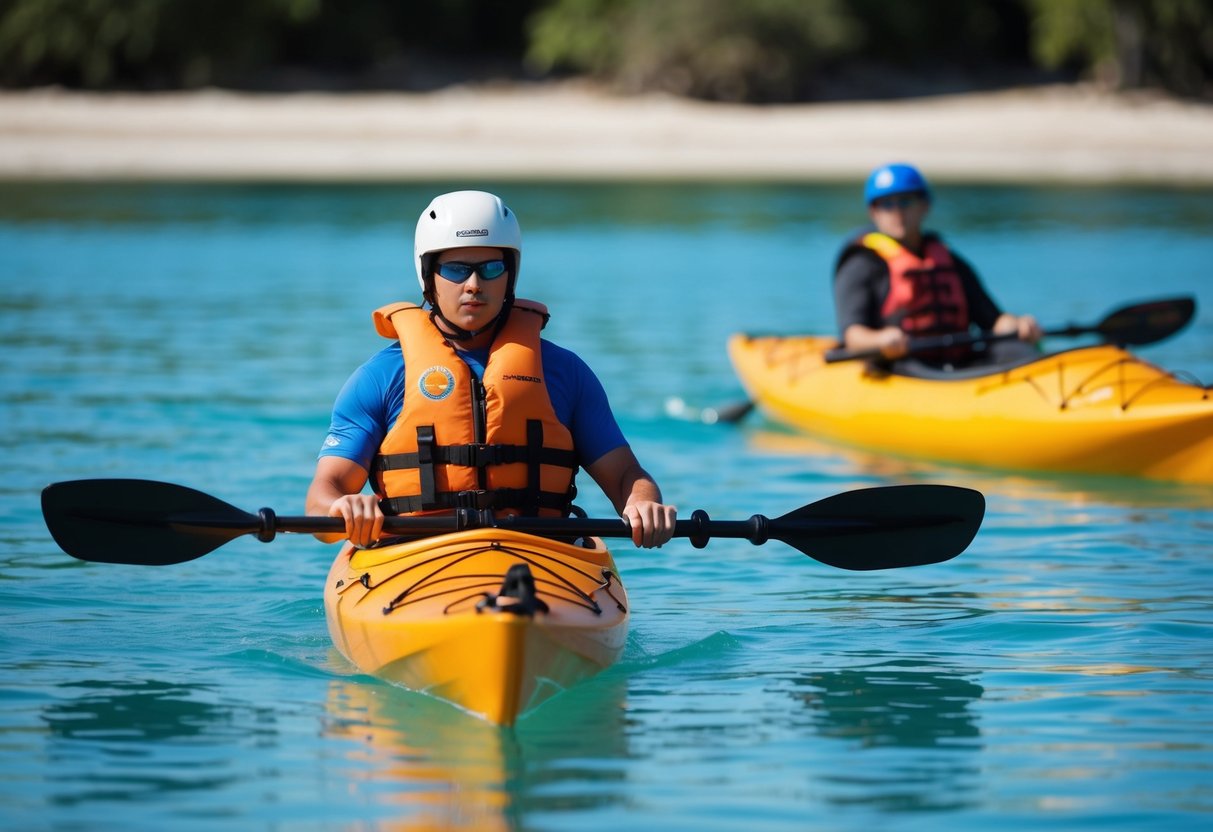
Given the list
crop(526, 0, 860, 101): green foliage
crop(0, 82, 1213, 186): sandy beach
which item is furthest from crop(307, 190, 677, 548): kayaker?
crop(526, 0, 860, 101): green foliage

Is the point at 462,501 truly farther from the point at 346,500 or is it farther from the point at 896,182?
the point at 896,182

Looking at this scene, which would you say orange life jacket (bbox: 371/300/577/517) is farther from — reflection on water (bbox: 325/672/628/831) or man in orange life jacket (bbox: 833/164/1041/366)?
man in orange life jacket (bbox: 833/164/1041/366)

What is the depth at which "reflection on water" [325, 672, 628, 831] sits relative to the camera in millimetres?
4430

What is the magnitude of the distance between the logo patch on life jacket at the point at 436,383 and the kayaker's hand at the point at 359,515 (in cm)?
49

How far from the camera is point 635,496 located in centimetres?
534

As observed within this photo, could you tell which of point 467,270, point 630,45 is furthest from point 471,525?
point 630,45

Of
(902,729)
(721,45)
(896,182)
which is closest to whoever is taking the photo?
(902,729)

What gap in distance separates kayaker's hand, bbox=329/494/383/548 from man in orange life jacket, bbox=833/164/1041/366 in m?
4.73

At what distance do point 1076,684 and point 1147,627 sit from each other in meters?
0.71

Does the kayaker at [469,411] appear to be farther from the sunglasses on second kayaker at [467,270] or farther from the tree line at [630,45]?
the tree line at [630,45]

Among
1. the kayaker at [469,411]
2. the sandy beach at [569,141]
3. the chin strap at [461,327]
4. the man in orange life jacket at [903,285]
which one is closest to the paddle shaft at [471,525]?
the kayaker at [469,411]

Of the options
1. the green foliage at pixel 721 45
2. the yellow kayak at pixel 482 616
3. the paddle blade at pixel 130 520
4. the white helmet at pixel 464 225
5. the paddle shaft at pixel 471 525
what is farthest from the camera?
the green foliage at pixel 721 45

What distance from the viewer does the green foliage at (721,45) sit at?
123 ft

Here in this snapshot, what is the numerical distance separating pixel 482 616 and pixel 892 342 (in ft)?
16.2
